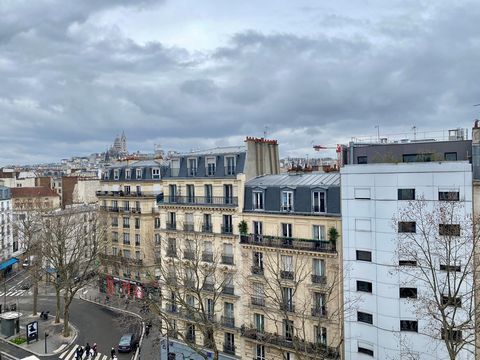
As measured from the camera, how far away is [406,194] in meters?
25.4

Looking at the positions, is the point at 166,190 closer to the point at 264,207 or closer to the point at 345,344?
the point at 264,207

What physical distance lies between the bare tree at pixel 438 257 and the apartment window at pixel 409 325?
1.17 ft

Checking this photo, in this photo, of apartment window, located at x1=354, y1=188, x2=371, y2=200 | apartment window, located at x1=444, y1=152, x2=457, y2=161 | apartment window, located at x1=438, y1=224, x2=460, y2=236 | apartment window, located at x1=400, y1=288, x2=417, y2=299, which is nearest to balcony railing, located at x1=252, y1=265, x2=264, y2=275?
apartment window, located at x1=354, y1=188, x2=371, y2=200

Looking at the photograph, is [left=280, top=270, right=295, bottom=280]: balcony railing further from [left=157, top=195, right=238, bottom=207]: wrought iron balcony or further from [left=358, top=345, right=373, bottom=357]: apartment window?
[left=157, top=195, right=238, bottom=207]: wrought iron balcony

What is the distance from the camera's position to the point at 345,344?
27750 millimetres

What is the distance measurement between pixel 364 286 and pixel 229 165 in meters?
14.6

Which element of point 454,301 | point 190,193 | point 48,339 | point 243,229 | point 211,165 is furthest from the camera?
point 48,339

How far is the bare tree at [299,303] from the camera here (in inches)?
1109

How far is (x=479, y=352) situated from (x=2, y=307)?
5130 centimetres

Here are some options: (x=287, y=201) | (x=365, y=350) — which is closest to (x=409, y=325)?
(x=365, y=350)

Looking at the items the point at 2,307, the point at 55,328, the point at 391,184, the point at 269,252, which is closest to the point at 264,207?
the point at 269,252

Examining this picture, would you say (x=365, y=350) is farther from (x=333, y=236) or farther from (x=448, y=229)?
(x=448, y=229)

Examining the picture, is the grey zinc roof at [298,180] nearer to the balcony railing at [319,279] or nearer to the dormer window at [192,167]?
the dormer window at [192,167]

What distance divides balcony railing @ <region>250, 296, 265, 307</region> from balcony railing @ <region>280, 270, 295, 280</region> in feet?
8.99
